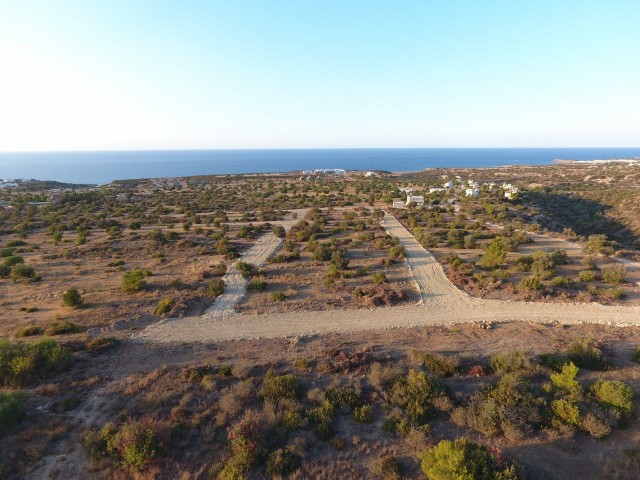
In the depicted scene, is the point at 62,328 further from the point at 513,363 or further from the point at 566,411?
the point at 566,411

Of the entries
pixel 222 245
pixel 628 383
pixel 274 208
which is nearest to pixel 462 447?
pixel 628 383

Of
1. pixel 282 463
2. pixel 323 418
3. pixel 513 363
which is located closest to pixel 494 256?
pixel 513 363

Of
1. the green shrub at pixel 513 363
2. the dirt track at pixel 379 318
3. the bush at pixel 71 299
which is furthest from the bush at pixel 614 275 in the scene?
the bush at pixel 71 299

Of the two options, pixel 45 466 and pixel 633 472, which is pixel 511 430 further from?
pixel 45 466

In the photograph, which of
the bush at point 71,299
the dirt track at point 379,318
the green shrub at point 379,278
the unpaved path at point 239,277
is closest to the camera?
the dirt track at point 379,318

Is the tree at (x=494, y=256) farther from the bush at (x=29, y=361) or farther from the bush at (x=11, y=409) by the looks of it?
the bush at (x=11, y=409)

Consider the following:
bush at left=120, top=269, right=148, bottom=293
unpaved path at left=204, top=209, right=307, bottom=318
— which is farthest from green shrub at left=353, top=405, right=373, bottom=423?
bush at left=120, top=269, right=148, bottom=293
